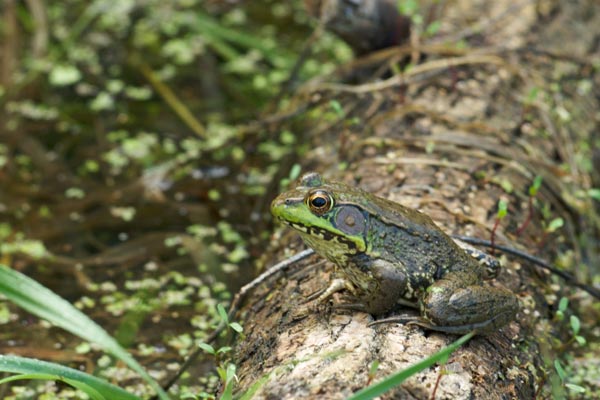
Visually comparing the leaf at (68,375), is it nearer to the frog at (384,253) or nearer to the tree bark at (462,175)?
the tree bark at (462,175)

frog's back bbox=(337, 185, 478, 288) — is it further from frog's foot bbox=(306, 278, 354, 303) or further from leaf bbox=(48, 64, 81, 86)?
leaf bbox=(48, 64, 81, 86)

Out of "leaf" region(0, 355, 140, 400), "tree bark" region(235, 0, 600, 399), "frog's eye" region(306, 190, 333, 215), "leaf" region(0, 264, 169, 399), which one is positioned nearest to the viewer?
"leaf" region(0, 264, 169, 399)

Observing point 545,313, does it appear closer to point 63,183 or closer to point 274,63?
point 63,183

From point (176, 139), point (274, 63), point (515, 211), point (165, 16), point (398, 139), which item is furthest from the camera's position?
point (165, 16)

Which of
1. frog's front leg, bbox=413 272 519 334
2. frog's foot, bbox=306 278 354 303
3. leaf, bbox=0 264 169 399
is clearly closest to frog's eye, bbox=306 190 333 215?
frog's foot, bbox=306 278 354 303

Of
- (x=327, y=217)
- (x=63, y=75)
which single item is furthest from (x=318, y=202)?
(x=63, y=75)

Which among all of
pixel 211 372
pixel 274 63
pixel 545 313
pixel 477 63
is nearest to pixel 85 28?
pixel 274 63

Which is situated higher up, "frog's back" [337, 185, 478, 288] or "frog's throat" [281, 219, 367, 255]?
"frog's throat" [281, 219, 367, 255]

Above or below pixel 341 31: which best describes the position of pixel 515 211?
below

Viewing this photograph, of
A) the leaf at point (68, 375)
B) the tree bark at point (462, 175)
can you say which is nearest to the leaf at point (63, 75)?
the tree bark at point (462, 175)
